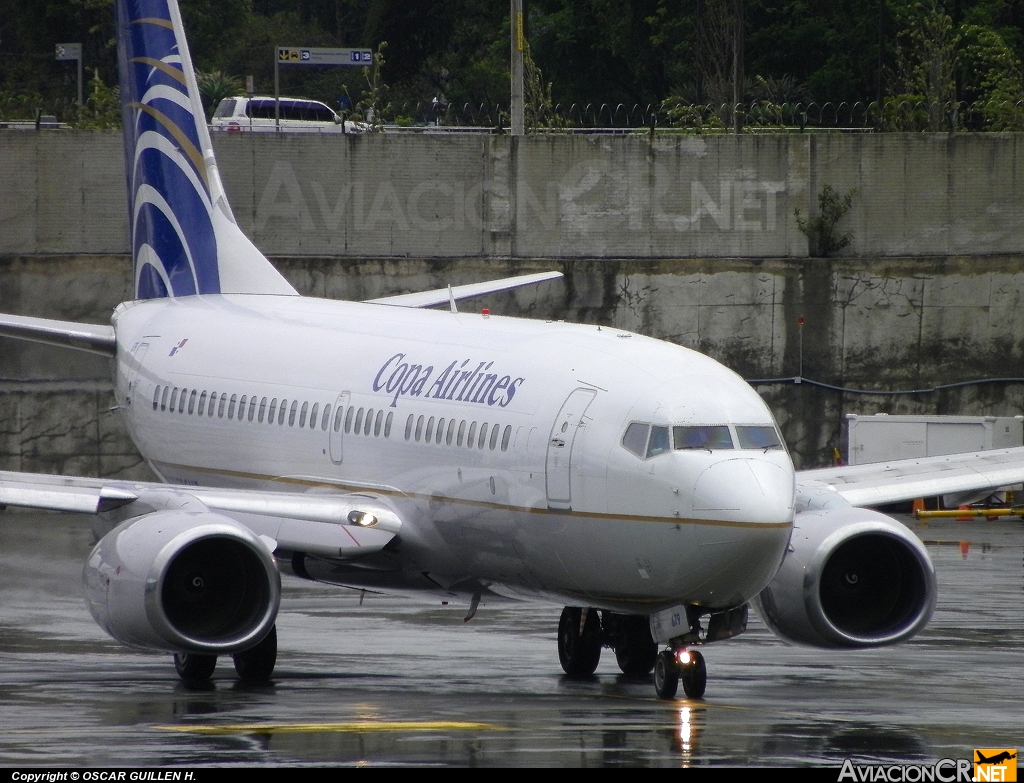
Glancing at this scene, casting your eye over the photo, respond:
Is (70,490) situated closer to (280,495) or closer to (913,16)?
(280,495)

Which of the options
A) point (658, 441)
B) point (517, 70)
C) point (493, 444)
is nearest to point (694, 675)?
point (658, 441)

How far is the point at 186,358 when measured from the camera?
22844 mm

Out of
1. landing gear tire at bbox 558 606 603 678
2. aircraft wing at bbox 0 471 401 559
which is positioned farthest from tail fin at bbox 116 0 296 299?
landing gear tire at bbox 558 606 603 678

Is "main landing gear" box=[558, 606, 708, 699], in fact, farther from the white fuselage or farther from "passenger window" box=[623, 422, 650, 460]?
"passenger window" box=[623, 422, 650, 460]

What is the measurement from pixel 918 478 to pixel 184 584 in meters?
7.56

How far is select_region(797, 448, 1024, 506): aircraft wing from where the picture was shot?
17953 mm

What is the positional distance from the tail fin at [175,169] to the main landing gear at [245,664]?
8066 millimetres

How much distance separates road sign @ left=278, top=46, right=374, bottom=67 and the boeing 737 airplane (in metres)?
20.7

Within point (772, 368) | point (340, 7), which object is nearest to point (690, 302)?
point (772, 368)

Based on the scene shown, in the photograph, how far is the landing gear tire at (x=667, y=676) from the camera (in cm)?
1520

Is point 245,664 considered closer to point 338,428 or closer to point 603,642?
point 338,428

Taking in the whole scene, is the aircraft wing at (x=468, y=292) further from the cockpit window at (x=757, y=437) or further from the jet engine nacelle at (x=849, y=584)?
the cockpit window at (x=757, y=437)

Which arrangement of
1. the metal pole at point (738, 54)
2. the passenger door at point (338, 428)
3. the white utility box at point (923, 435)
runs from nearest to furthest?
the passenger door at point (338, 428)
the white utility box at point (923, 435)
the metal pole at point (738, 54)

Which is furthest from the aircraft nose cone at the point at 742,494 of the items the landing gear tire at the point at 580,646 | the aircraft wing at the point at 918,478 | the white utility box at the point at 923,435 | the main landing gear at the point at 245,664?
the white utility box at the point at 923,435
